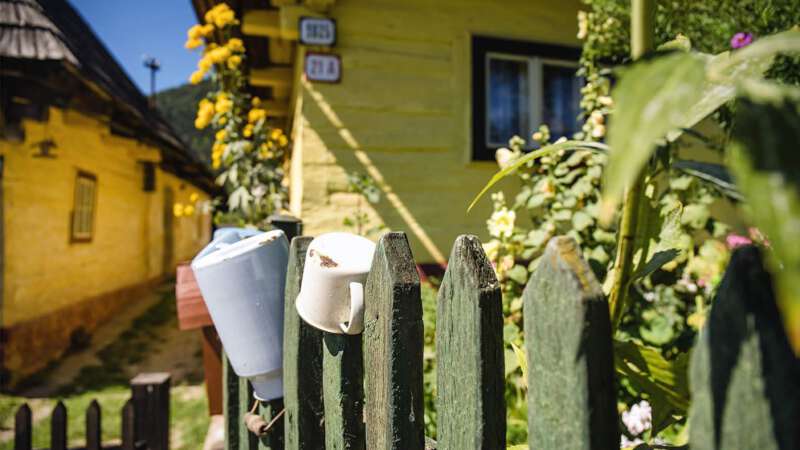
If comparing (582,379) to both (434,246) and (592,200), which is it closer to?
(592,200)

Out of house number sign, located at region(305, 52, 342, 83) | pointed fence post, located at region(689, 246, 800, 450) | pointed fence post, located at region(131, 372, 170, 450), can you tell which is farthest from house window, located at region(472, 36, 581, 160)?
pointed fence post, located at region(689, 246, 800, 450)

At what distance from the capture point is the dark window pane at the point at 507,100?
3770mm

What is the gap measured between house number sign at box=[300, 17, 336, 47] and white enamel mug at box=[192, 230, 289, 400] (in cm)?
248

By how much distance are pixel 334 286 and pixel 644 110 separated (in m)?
0.64

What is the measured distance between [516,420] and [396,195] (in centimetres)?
193

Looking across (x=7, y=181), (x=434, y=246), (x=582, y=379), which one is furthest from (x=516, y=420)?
(x=7, y=181)

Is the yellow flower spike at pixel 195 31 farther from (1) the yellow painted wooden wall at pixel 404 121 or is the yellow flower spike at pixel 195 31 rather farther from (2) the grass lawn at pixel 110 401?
(2) the grass lawn at pixel 110 401

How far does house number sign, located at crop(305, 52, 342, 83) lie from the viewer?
10.8ft

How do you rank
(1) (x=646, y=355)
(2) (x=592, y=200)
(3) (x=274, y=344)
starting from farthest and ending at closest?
(2) (x=592, y=200) → (3) (x=274, y=344) → (1) (x=646, y=355)

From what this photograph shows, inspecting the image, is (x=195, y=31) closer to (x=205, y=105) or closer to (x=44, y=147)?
(x=205, y=105)

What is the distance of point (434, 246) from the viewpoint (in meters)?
3.54

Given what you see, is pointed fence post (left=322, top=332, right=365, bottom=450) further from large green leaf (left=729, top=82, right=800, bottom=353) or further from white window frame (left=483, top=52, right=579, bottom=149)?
white window frame (left=483, top=52, right=579, bottom=149)

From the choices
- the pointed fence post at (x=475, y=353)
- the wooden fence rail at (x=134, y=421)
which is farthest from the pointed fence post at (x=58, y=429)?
the pointed fence post at (x=475, y=353)

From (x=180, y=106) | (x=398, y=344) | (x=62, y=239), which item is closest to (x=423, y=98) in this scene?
(x=398, y=344)
